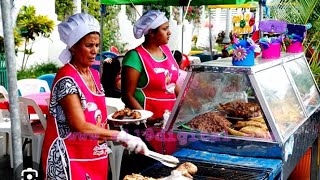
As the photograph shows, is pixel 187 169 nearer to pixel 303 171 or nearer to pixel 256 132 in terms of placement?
pixel 256 132

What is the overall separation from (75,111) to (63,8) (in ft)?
34.8

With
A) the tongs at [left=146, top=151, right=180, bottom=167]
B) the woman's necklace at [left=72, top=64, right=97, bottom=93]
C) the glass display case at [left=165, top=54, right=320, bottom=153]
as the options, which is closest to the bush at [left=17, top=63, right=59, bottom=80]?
the glass display case at [left=165, top=54, right=320, bottom=153]

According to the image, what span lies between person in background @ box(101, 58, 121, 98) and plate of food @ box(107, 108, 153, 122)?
2754mm

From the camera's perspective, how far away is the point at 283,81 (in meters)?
3.43

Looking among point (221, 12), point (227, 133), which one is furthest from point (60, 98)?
point (221, 12)

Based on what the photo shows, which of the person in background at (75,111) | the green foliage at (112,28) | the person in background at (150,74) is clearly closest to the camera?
the person in background at (75,111)

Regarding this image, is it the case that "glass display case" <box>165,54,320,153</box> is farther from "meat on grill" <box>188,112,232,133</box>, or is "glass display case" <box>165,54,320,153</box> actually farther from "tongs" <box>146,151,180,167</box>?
"tongs" <box>146,151,180,167</box>

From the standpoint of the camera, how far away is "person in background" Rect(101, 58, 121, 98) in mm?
6188

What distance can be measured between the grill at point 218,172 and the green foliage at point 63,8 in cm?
1048

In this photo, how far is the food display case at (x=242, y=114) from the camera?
270 cm

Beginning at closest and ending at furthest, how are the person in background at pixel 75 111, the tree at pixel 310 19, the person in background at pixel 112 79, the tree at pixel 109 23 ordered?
the person in background at pixel 75 111 → the tree at pixel 310 19 → the person in background at pixel 112 79 → the tree at pixel 109 23

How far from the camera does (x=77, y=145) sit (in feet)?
7.93

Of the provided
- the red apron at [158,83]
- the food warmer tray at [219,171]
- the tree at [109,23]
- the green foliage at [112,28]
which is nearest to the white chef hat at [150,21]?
the red apron at [158,83]

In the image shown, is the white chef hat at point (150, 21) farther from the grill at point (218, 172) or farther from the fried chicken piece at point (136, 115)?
the grill at point (218, 172)
